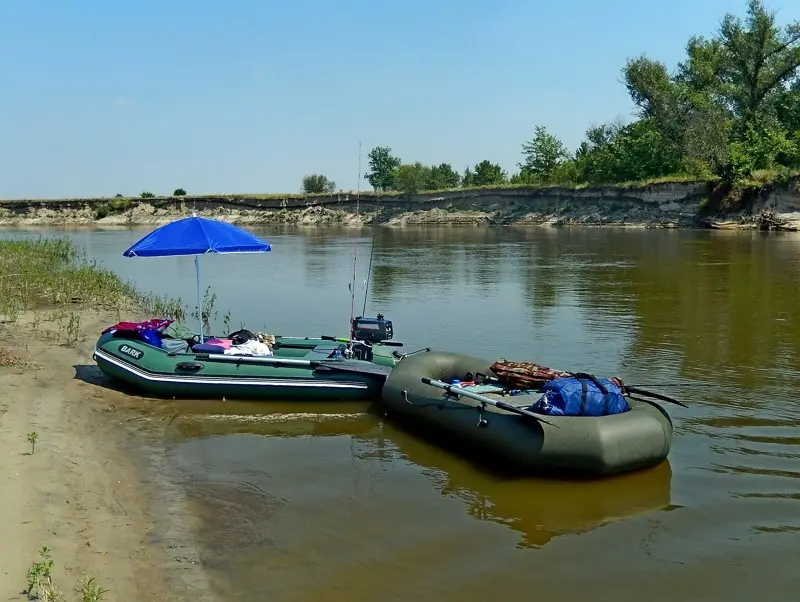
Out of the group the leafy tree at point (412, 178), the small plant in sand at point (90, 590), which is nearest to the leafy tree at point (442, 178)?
the leafy tree at point (412, 178)

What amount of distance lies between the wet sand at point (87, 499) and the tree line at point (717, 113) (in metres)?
41.9

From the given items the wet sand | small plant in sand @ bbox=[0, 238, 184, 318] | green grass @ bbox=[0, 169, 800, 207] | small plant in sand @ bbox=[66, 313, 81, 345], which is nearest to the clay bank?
green grass @ bbox=[0, 169, 800, 207]

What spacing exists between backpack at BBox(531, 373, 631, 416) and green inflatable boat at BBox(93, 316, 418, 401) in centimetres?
255

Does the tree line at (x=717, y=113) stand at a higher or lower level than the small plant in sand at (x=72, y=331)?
higher

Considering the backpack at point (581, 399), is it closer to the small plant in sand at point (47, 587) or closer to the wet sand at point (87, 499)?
the wet sand at point (87, 499)

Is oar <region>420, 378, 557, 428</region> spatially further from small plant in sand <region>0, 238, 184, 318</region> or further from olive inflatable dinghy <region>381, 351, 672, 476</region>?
small plant in sand <region>0, 238, 184, 318</region>

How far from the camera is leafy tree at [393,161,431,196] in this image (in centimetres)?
7244

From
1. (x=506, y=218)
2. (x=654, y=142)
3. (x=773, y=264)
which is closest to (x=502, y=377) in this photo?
(x=773, y=264)

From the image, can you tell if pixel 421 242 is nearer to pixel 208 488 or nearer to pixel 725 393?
pixel 725 393

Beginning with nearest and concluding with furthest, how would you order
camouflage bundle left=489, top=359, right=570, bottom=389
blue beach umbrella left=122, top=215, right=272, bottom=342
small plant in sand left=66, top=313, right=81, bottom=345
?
camouflage bundle left=489, top=359, right=570, bottom=389 → blue beach umbrella left=122, top=215, right=272, bottom=342 → small plant in sand left=66, top=313, right=81, bottom=345

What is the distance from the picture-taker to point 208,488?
6.69 meters

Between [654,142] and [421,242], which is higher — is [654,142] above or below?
above

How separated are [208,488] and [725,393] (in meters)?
6.62

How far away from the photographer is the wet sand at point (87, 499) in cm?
486
